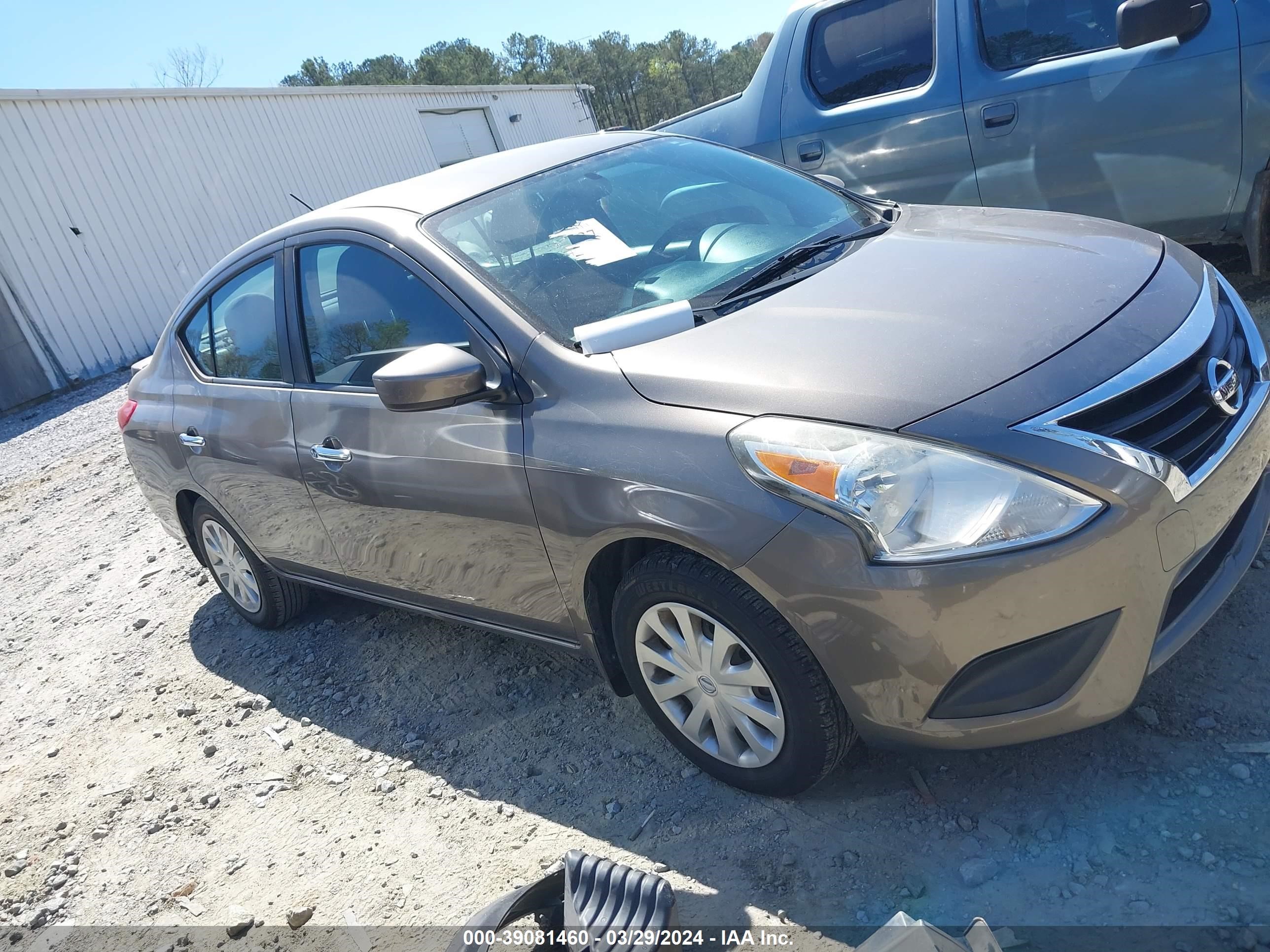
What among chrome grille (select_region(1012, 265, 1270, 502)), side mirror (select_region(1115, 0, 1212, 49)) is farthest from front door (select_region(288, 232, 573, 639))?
side mirror (select_region(1115, 0, 1212, 49))

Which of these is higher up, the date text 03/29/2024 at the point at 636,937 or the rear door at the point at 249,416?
the rear door at the point at 249,416

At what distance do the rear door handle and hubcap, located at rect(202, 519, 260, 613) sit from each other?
13.0 feet

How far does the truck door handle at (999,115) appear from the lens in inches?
183

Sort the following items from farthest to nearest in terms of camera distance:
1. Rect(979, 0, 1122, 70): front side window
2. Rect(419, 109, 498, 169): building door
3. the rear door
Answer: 1. Rect(419, 109, 498, 169): building door
2. Rect(979, 0, 1122, 70): front side window
3. the rear door

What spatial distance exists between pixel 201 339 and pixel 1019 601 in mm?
3495

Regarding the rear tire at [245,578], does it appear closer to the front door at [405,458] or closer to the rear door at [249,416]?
the rear door at [249,416]

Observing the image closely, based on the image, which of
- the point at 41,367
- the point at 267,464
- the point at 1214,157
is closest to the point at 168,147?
the point at 41,367

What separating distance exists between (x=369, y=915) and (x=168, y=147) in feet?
54.7

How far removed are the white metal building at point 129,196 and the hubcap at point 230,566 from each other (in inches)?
434

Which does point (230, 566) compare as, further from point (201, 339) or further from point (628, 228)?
point (628, 228)

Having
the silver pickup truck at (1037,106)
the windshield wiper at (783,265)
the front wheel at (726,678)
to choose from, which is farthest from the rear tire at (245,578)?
the silver pickup truck at (1037,106)

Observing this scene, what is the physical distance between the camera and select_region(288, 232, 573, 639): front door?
276 cm

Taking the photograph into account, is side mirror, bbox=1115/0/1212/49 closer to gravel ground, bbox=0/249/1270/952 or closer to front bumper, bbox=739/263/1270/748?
gravel ground, bbox=0/249/1270/952

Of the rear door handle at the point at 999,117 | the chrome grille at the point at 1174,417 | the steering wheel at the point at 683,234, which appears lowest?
the chrome grille at the point at 1174,417
